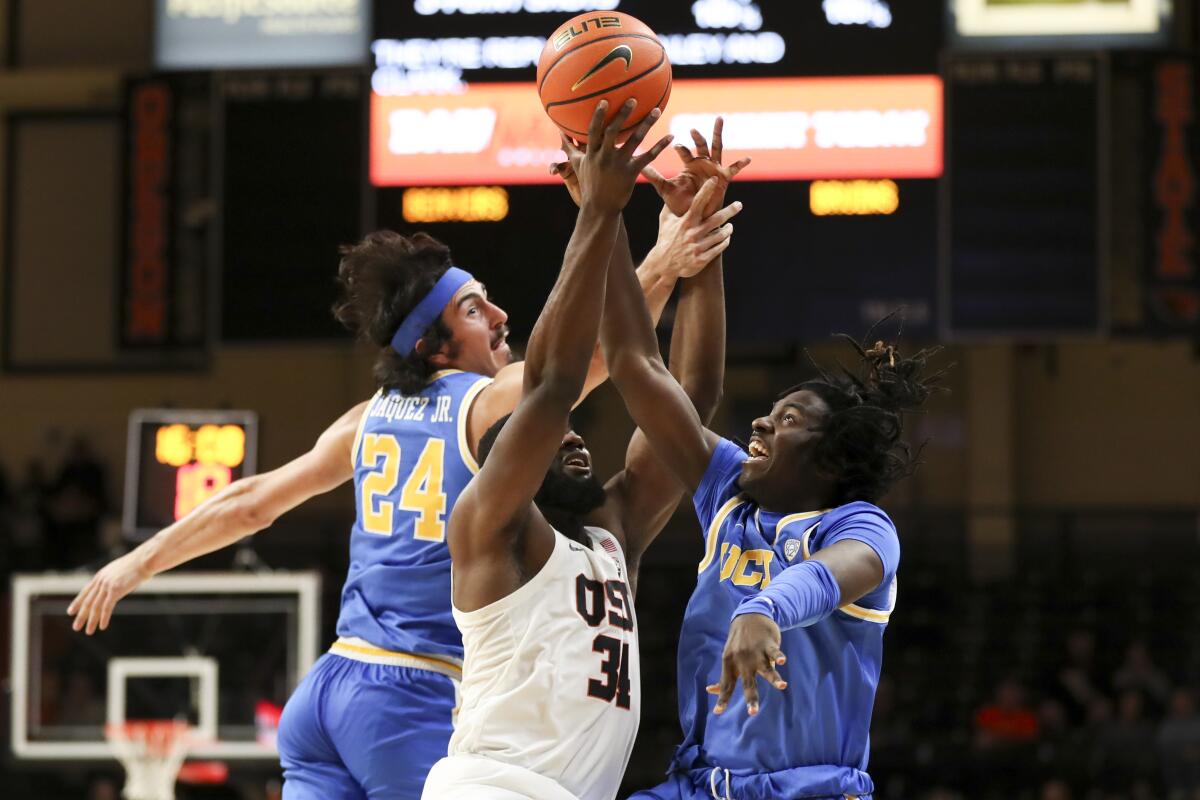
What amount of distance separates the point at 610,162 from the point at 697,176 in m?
0.86

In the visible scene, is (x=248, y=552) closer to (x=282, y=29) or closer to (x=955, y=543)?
(x=282, y=29)

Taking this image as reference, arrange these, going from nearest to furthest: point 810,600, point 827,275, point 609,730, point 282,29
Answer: point 810,600 < point 609,730 < point 827,275 < point 282,29

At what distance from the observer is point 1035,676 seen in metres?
12.1

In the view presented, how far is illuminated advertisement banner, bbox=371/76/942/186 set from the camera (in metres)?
8.48

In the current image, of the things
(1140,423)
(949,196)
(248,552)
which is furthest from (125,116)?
(1140,423)

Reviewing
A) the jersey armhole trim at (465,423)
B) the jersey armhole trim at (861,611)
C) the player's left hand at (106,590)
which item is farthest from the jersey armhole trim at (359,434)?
the jersey armhole trim at (861,611)

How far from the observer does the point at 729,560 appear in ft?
12.2

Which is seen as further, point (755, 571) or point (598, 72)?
point (598, 72)

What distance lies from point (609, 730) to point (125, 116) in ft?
22.4

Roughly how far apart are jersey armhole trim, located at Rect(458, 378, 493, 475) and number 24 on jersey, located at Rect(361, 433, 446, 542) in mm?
51

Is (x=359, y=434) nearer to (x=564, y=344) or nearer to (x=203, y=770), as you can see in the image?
(x=564, y=344)

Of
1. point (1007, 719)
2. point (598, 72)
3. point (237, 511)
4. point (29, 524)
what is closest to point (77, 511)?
point (29, 524)

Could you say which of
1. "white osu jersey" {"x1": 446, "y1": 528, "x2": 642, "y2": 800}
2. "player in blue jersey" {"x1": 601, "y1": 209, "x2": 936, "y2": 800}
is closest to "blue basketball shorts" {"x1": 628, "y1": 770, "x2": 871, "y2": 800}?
"player in blue jersey" {"x1": 601, "y1": 209, "x2": 936, "y2": 800}

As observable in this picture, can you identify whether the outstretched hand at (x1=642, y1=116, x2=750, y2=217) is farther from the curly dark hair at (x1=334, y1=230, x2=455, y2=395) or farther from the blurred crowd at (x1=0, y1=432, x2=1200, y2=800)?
the blurred crowd at (x1=0, y1=432, x2=1200, y2=800)
